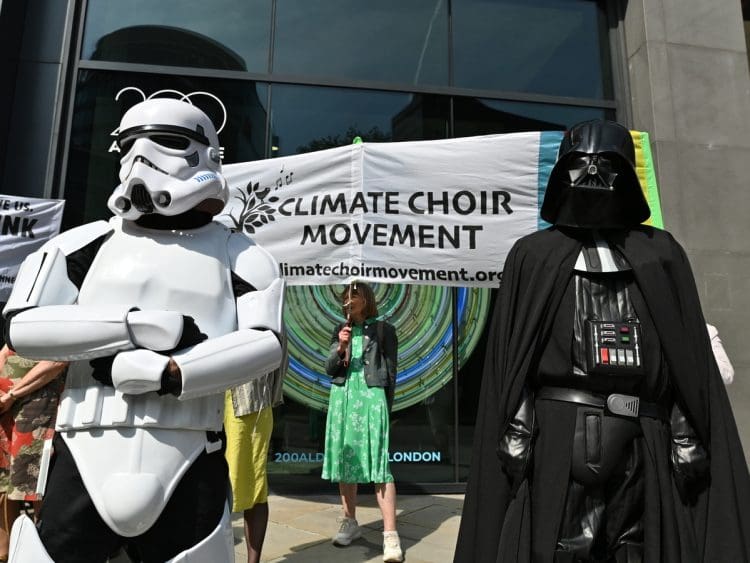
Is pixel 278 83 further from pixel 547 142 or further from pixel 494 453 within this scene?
pixel 494 453

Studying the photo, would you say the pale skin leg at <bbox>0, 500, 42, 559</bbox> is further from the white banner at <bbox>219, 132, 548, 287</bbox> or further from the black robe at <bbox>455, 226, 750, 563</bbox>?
the black robe at <bbox>455, 226, 750, 563</bbox>

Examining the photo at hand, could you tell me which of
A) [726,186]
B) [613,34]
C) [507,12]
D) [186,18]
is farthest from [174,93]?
[726,186]

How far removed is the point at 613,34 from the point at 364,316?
4869mm

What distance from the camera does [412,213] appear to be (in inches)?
126

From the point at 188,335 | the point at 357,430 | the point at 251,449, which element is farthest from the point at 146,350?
the point at 357,430

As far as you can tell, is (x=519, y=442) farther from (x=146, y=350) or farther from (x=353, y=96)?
(x=353, y=96)

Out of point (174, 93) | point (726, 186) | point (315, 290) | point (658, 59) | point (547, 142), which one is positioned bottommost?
point (315, 290)

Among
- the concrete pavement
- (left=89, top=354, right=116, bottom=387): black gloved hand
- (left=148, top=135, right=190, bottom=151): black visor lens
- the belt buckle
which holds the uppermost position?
(left=148, top=135, right=190, bottom=151): black visor lens

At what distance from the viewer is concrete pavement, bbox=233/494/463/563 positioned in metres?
3.85

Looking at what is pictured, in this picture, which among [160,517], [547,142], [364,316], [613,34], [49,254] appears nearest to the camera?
[160,517]

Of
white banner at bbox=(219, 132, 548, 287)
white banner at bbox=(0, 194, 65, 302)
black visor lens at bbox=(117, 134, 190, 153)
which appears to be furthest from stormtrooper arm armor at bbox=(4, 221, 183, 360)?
white banner at bbox=(0, 194, 65, 302)

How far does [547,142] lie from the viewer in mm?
3219

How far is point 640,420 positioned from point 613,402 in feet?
0.38

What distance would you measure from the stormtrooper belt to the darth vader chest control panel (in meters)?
0.10
